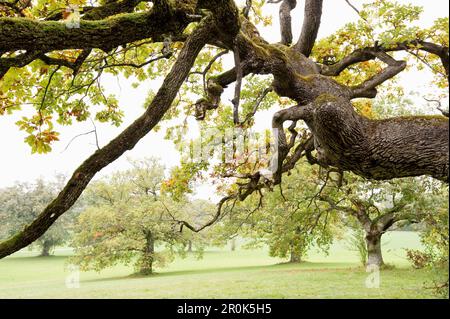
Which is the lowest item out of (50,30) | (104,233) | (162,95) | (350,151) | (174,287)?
(174,287)

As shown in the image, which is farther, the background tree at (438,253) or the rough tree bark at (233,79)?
the background tree at (438,253)

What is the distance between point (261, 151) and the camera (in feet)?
26.8

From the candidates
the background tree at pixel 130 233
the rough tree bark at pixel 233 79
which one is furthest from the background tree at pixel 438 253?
the background tree at pixel 130 233

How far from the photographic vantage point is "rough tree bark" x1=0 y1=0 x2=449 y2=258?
276 centimetres

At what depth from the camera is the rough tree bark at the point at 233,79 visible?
2.76m

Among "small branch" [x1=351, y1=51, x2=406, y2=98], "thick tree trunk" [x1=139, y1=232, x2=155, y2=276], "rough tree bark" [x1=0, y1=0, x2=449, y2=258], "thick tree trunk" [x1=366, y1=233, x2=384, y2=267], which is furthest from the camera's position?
"thick tree trunk" [x1=139, y1=232, x2=155, y2=276]

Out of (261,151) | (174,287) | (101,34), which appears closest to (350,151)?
(101,34)

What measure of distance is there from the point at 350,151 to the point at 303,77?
1.44 metres

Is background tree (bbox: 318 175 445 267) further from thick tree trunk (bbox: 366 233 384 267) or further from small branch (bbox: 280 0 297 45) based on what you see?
small branch (bbox: 280 0 297 45)

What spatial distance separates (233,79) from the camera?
17.3ft

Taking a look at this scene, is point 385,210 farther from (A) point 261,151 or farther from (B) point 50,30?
(B) point 50,30

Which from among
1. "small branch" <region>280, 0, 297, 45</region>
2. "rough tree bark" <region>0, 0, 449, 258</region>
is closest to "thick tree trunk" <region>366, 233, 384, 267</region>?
"small branch" <region>280, 0, 297, 45</region>

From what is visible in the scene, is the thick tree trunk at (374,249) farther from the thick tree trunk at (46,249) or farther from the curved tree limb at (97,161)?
the thick tree trunk at (46,249)
